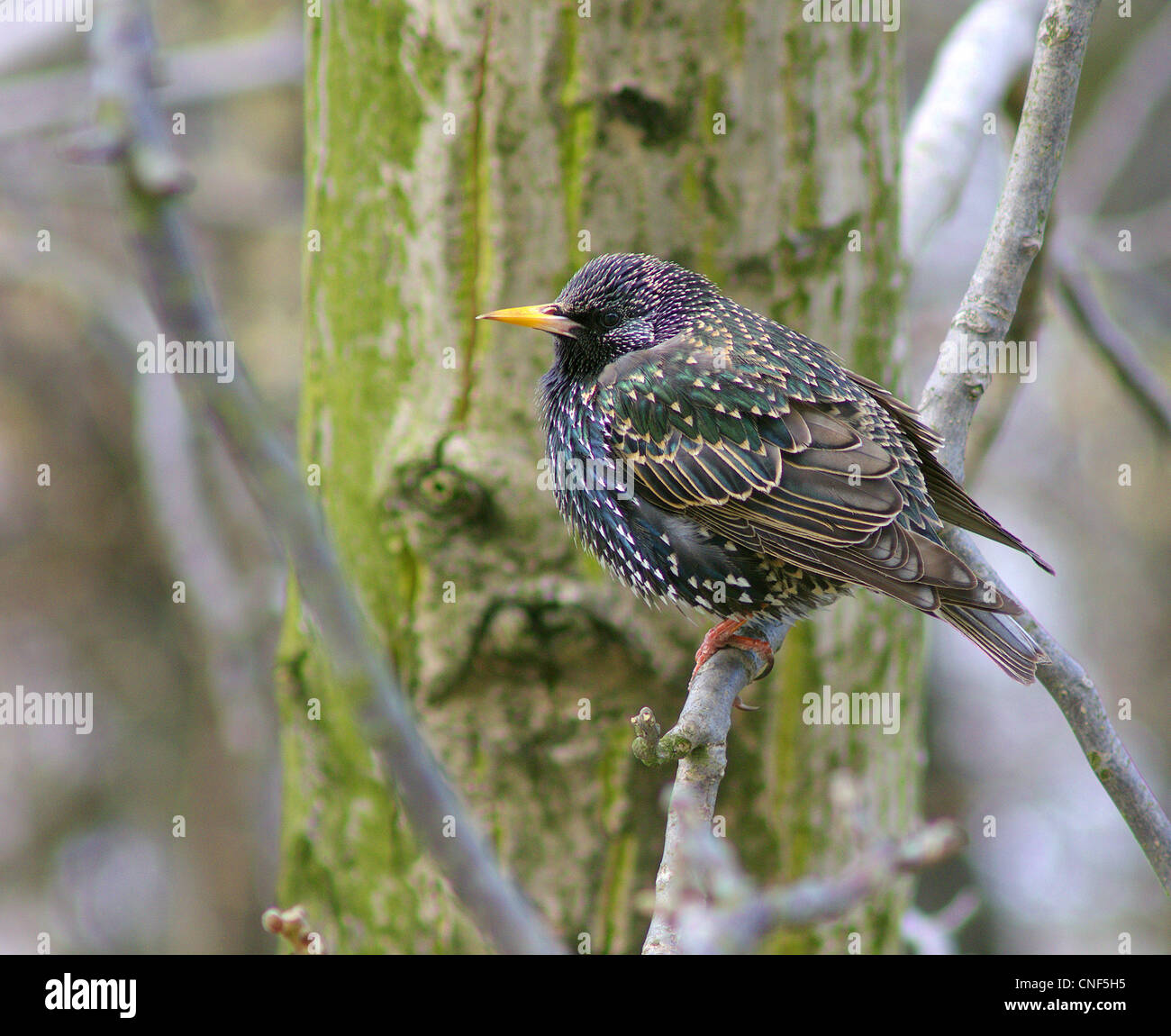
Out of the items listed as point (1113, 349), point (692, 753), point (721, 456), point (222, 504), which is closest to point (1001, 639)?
point (721, 456)

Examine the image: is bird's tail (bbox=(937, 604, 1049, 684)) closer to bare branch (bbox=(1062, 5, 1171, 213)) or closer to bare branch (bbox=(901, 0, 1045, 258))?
bare branch (bbox=(901, 0, 1045, 258))

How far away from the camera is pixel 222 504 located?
7.51 meters

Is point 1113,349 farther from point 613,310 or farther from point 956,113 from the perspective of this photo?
point 613,310

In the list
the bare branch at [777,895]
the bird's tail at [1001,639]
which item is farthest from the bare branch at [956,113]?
the bare branch at [777,895]

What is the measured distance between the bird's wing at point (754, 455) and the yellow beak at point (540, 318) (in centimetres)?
20

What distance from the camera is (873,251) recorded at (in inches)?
146

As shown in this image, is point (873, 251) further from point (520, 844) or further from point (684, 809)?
point (684, 809)

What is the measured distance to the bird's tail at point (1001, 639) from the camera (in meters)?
2.82

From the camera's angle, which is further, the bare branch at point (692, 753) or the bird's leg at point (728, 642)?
the bird's leg at point (728, 642)

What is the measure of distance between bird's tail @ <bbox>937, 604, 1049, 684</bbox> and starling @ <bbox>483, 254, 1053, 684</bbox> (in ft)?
0.81

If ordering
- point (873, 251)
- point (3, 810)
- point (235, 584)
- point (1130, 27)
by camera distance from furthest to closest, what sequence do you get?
point (1130, 27), point (3, 810), point (235, 584), point (873, 251)

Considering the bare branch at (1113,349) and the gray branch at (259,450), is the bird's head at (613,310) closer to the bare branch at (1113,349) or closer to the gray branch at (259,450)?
the bare branch at (1113,349)

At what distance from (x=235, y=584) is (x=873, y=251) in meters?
3.77
